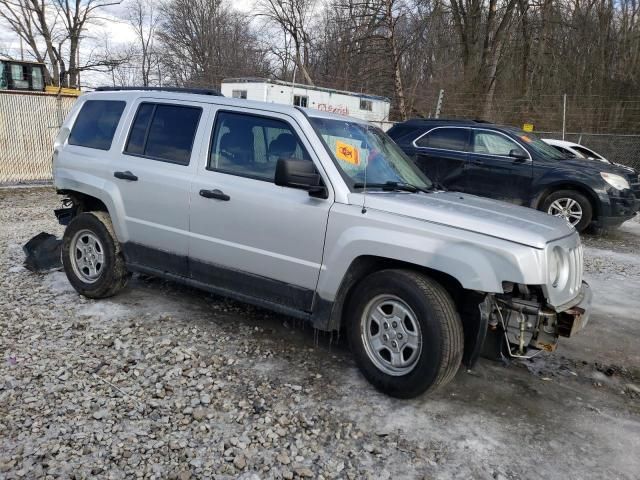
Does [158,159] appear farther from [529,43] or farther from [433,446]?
[529,43]

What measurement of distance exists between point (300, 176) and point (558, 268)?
1.78 m

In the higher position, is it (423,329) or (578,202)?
(578,202)

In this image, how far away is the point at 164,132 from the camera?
4.45 meters

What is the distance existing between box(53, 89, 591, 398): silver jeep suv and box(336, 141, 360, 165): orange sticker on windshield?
0.01 metres

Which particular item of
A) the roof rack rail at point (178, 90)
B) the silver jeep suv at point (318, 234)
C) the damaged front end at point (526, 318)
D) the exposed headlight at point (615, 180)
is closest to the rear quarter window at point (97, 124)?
the silver jeep suv at point (318, 234)

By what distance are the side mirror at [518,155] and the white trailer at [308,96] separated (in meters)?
Result: 9.47

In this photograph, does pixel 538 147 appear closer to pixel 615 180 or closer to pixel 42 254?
pixel 615 180

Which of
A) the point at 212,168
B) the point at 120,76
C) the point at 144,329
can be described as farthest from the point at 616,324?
the point at 120,76

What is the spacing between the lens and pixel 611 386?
12.6 ft

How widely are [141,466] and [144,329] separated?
1754mm

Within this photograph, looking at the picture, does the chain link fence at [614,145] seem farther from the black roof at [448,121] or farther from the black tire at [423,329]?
the black tire at [423,329]

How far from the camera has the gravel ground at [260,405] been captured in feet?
9.10

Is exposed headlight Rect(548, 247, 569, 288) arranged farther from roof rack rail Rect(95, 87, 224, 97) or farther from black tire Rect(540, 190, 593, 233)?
black tire Rect(540, 190, 593, 233)

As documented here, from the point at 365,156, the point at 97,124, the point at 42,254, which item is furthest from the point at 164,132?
the point at 42,254
